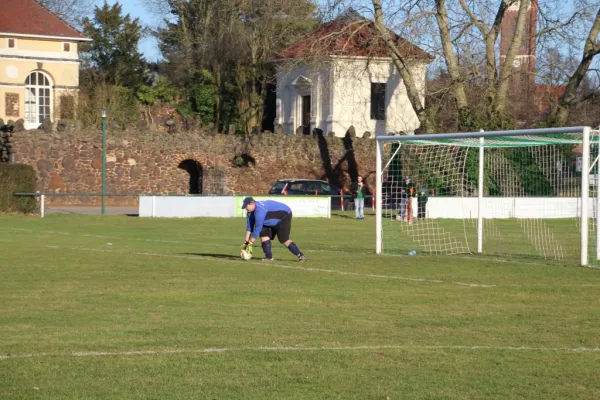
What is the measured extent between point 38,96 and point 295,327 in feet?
174

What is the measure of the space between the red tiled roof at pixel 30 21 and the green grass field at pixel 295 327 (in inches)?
1652

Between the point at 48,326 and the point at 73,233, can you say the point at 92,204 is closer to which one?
the point at 73,233

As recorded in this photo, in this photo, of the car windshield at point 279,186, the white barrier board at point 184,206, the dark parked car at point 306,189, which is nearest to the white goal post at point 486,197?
the dark parked car at point 306,189

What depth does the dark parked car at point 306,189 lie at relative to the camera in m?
45.6

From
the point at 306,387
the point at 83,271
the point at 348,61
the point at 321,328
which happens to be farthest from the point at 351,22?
the point at 306,387

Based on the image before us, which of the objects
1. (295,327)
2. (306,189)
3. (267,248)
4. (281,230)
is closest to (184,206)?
(306,189)

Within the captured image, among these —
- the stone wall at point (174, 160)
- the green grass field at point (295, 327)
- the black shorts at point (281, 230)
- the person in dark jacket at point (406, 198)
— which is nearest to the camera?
the green grass field at point (295, 327)

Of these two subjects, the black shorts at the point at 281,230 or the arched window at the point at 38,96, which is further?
the arched window at the point at 38,96

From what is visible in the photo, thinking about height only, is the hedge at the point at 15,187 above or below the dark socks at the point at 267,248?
above

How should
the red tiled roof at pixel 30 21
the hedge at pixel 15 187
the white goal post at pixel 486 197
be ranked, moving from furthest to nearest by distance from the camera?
the red tiled roof at pixel 30 21
the hedge at pixel 15 187
the white goal post at pixel 486 197

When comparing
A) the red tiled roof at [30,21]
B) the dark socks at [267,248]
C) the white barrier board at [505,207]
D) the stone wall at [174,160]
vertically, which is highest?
the red tiled roof at [30,21]

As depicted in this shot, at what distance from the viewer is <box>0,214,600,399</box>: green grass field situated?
29.1 feet

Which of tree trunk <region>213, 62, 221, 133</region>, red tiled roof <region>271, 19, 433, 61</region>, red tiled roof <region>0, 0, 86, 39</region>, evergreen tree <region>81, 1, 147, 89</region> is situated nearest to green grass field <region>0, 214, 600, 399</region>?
red tiled roof <region>271, 19, 433, 61</region>

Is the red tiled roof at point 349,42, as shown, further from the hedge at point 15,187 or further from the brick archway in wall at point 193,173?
the hedge at point 15,187
